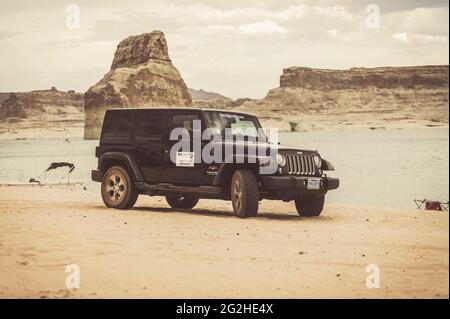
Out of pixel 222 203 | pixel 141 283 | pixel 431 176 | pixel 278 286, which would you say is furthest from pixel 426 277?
pixel 431 176

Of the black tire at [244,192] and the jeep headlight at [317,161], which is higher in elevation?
the jeep headlight at [317,161]

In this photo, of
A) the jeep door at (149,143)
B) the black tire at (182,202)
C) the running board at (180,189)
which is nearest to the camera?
the running board at (180,189)

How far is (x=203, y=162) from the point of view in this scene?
508 inches

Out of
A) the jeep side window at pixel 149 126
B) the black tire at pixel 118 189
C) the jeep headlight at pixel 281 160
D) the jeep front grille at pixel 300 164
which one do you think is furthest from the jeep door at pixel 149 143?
the jeep front grille at pixel 300 164

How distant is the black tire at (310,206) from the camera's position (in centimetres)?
1363

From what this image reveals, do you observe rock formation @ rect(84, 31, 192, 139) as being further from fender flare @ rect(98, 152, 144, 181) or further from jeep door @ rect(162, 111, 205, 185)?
jeep door @ rect(162, 111, 205, 185)

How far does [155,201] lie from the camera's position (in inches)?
666

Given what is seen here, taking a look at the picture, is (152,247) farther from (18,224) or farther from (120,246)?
(18,224)

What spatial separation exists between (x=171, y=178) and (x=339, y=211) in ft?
12.6

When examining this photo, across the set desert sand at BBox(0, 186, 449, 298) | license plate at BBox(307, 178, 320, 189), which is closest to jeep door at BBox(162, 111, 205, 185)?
desert sand at BBox(0, 186, 449, 298)

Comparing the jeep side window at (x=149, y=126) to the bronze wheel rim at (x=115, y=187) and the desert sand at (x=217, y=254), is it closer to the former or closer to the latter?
the bronze wheel rim at (x=115, y=187)

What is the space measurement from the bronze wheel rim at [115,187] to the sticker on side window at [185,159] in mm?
1385

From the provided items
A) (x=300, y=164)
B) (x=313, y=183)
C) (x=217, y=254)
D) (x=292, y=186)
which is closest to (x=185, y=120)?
(x=300, y=164)

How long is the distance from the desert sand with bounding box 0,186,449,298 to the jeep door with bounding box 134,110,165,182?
2.70ft
